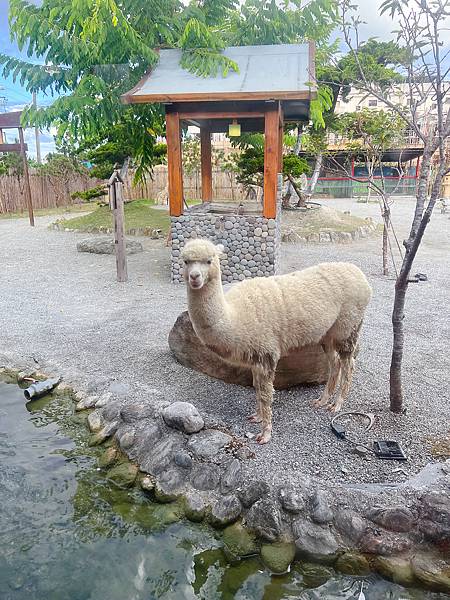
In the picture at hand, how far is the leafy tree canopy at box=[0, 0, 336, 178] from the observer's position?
9094 millimetres

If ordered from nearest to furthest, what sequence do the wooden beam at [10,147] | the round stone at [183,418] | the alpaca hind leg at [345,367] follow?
the round stone at [183,418] → the alpaca hind leg at [345,367] → the wooden beam at [10,147]

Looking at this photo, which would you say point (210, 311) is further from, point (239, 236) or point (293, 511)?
point (239, 236)

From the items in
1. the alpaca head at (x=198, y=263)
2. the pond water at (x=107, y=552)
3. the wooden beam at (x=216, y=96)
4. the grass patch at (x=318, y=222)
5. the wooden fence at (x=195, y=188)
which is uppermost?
the wooden beam at (x=216, y=96)

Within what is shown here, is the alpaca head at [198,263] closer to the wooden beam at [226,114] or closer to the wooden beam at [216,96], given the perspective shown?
the wooden beam at [216,96]

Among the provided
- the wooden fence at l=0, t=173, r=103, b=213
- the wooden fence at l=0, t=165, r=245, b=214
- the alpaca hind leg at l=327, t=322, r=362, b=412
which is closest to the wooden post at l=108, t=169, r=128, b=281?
the alpaca hind leg at l=327, t=322, r=362, b=412

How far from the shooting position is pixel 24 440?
14.0 ft

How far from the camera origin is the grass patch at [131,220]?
15656mm

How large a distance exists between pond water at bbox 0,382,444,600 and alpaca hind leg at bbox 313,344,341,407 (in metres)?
1.64

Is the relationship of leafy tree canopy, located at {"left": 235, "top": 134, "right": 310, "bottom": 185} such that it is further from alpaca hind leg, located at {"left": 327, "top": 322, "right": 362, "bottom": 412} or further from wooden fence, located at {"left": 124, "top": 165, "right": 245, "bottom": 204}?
alpaca hind leg, located at {"left": 327, "top": 322, "right": 362, "bottom": 412}

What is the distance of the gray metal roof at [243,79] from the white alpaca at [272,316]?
4.62 meters

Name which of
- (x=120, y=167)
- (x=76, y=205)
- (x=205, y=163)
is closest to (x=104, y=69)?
(x=205, y=163)

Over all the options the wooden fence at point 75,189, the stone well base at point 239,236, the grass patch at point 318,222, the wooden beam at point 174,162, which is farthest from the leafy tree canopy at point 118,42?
the wooden fence at point 75,189

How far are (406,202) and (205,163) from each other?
1644 centimetres

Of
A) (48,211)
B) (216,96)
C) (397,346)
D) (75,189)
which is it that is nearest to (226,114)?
(216,96)
